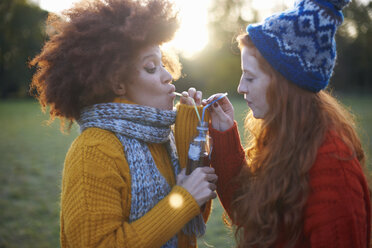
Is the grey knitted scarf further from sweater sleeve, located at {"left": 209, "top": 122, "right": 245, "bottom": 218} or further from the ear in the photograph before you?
sweater sleeve, located at {"left": 209, "top": 122, "right": 245, "bottom": 218}

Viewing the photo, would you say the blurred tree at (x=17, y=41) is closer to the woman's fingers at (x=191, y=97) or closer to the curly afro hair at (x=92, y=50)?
the curly afro hair at (x=92, y=50)

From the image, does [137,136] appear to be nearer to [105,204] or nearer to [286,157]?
[105,204]

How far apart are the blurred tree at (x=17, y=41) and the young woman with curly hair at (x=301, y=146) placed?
30.3m

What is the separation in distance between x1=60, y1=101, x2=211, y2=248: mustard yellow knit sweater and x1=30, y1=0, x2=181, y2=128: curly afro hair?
0.87 feet

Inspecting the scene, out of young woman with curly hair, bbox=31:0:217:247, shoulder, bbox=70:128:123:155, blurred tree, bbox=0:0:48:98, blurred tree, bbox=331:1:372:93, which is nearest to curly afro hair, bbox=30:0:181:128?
young woman with curly hair, bbox=31:0:217:247

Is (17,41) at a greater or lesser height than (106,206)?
greater

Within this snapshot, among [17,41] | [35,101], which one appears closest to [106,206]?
[35,101]

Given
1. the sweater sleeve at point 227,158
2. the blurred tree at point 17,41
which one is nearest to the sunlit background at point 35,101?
the blurred tree at point 17,41

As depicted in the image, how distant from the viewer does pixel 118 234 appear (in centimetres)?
151

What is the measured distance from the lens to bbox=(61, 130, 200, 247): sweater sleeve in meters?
1.49

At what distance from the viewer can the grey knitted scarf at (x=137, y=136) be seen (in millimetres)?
1677

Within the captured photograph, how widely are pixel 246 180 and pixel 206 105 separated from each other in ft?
1.88

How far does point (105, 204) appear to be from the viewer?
152 centimetres

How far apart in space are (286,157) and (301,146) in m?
0.10
